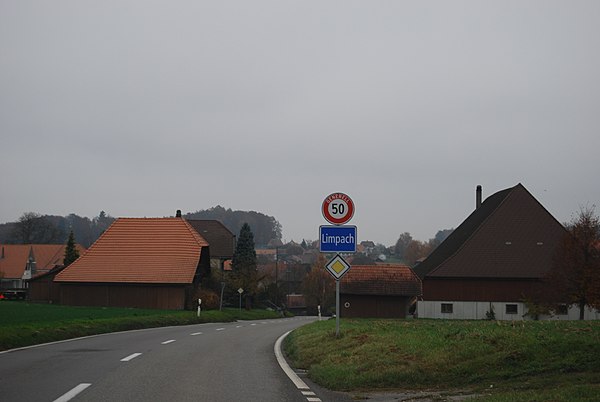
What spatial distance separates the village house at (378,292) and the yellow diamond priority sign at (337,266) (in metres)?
38.7

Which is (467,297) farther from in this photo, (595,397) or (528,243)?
(595,397)

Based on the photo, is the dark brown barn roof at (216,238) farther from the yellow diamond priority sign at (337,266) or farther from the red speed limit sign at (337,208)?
the yellow diamond priority sign at (337,266)

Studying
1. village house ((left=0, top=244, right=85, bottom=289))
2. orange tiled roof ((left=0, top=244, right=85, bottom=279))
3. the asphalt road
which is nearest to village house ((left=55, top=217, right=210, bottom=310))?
the asphalt road

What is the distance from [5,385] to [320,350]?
258 inches

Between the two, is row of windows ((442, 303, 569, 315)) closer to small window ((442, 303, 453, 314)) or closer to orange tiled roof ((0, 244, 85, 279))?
small window ((442, 303, 453, 314))

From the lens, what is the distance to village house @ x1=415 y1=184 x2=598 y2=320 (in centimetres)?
5453

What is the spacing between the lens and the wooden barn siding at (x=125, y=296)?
168ft

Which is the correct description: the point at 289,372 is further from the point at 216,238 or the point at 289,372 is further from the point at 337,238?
the point at 216,238

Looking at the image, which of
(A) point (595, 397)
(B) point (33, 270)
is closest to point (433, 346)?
(A) point (595, 397)

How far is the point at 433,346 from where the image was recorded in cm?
1217

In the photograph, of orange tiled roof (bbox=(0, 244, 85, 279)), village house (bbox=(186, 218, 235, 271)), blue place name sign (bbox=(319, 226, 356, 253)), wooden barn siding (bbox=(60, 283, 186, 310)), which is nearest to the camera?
blue place name sign (bbox=(319, 226, 356, 253))

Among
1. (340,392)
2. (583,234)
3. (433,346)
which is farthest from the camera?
(583,234)

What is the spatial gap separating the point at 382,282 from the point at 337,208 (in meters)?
39.0

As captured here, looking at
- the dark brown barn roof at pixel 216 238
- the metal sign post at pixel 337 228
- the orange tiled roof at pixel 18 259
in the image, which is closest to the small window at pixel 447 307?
the metal sign post at pixel 337 228
